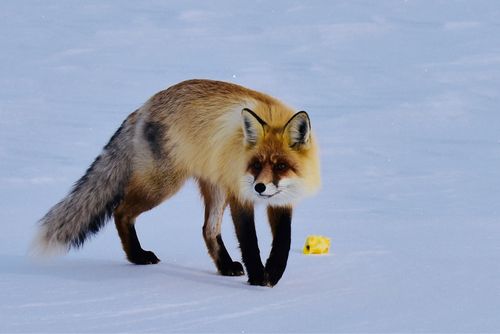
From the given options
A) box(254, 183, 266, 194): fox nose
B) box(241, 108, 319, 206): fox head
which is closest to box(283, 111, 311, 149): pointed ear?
box(241, 108, 319, 206): fox head

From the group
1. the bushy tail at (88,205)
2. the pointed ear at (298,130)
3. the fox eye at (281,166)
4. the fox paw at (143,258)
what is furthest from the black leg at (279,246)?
the bushy tail at (88,205)

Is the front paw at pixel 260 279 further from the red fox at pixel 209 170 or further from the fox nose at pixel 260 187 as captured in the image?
the fox nose at pixel 260 187

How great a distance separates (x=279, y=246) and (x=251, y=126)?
97 cm

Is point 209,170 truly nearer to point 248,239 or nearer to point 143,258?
point 248,239

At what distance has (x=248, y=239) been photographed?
6.59 metres

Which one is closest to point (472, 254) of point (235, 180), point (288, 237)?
point (288, 237)

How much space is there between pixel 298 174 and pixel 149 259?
1855 millimetres

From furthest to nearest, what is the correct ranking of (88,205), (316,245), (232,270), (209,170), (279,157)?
(316,245)
(88,205)
(232,270)
(209,170)
(279,157)

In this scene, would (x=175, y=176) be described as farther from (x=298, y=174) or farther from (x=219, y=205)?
(x=298, y=174)

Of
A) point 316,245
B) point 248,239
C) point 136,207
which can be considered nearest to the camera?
point 248,239

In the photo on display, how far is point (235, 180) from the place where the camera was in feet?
21.4

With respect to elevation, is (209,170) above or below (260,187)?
below

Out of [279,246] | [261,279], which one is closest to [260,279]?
[261,279]

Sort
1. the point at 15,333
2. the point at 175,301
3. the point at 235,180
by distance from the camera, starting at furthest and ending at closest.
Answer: the point at 235,180, the point at 175,301, the point at 15,333
